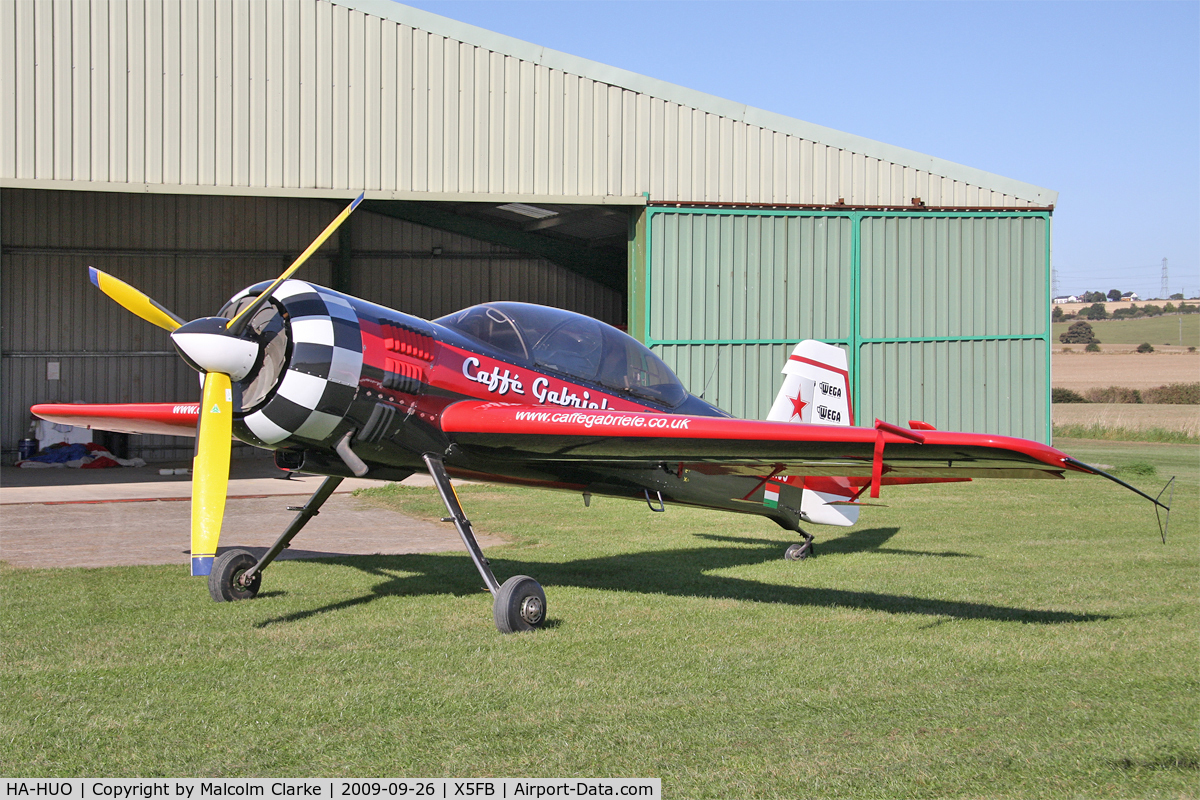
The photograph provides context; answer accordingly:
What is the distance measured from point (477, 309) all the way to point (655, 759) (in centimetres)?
444

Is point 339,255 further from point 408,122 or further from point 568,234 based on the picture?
point 408,122

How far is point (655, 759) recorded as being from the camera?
14.5 feet

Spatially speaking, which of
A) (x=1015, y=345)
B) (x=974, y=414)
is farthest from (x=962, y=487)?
(x=1015, y=345)

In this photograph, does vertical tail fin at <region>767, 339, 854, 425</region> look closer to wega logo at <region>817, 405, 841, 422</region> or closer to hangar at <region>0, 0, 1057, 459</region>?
wega logo at <region>817, 405, 841, 422</region>

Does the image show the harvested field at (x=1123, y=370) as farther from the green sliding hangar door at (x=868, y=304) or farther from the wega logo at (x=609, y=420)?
the wega logo at (x=609, y=420)

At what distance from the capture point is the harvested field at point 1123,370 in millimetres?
61562

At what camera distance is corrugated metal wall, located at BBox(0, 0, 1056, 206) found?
15.9 metres

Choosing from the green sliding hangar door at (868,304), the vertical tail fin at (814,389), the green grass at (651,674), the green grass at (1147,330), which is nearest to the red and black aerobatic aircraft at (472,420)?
the green grass at (651,674)

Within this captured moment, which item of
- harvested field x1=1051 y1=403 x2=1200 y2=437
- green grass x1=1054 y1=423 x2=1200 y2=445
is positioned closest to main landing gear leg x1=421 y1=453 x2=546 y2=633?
green grass x1=1054 y1=423 x2=1200 y2=445

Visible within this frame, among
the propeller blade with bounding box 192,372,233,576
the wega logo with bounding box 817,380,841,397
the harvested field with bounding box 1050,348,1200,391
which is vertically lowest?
the propeller blade with bounding box 192,372,233,576

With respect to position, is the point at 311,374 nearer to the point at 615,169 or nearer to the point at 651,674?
the point at 651,674

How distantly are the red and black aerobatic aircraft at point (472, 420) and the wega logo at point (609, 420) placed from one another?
0.01 meters
